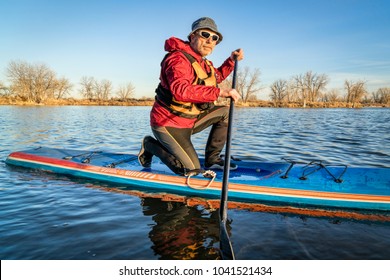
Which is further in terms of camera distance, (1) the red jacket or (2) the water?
(1) the red jacket

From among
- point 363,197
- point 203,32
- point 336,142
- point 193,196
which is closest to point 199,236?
point 193,196

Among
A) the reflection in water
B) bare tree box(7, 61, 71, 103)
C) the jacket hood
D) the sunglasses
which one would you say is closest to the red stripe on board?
the reflection in water

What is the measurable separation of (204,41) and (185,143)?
5.30 ft

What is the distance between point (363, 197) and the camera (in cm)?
418

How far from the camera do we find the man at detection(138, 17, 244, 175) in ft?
13.2

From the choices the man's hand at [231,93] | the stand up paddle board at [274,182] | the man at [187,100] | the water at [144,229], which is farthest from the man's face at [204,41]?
the water at [144,229]

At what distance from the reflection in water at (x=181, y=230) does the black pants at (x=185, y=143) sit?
681 millimetres

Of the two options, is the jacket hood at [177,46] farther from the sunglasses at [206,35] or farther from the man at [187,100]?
the sunglasses at [206,35]

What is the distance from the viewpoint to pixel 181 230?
3.67m

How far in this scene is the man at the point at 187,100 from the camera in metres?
4.02

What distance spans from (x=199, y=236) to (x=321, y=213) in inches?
76.3

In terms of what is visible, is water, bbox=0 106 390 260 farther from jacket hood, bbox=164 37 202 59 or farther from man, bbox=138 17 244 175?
jacket hood, bbox=164 37 202 59

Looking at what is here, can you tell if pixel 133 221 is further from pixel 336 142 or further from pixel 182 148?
pixel 336 142
